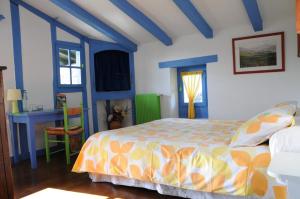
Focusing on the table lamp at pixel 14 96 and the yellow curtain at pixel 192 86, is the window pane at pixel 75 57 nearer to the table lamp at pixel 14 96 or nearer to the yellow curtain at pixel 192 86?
the table lamp at pixel 14 96

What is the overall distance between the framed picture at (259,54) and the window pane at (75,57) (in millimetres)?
2625

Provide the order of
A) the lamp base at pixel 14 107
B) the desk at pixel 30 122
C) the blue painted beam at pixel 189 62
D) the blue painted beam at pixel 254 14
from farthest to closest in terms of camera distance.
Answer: the blue painted beam at pixel 189 62, the lamp base at pixel 14 107, the desk at pixel 30 122, the blue painted beam at pixel 254 14

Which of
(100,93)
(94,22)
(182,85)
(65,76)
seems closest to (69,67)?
(65,76)

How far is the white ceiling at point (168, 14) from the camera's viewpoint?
136 inches

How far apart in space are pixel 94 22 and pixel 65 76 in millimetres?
1039

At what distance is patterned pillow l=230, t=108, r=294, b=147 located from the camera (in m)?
1.80

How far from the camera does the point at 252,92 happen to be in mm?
3945

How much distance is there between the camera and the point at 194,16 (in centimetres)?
358

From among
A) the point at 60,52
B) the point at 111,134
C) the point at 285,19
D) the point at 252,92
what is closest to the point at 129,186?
the point at 111,134

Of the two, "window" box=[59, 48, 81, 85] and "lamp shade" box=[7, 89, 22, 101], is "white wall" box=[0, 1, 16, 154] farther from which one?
"window" box=[59, 48, 81, 85]

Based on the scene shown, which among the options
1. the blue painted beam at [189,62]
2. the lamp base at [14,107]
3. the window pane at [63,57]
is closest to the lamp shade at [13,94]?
the lamp base at [14,107]

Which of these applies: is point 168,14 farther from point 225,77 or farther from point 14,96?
point 14,96

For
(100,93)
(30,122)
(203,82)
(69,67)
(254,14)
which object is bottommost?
(30,122)

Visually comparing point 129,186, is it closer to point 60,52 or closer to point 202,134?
point 202,134
